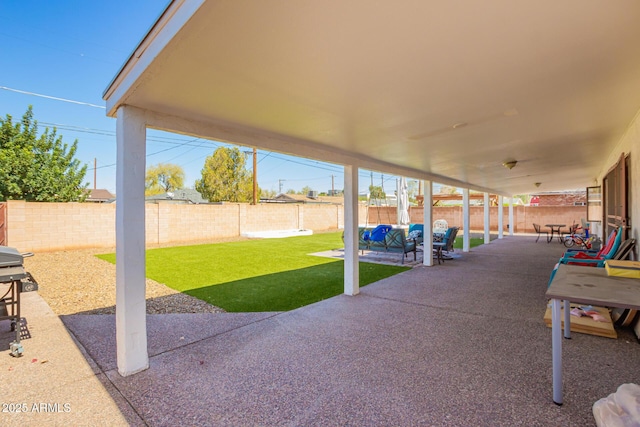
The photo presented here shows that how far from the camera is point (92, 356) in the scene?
122 inches

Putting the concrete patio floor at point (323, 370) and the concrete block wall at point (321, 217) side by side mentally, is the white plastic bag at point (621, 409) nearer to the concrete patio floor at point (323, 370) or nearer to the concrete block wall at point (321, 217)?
the concrete patio floor at point (323, 370)

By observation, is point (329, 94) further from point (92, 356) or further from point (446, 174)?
point (446, 174)

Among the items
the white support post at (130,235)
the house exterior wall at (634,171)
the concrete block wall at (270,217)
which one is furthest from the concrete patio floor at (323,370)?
the concrete block wall at (270,217)

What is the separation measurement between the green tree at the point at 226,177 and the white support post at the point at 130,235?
875 inches

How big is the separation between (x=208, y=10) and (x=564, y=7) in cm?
183

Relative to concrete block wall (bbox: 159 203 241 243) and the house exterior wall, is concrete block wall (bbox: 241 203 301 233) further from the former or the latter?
the house exterior wall

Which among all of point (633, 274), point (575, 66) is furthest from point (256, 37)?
point (633, 274)

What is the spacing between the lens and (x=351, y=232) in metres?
5.52

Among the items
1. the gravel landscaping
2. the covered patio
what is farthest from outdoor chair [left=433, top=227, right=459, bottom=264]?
the gravel landscaping

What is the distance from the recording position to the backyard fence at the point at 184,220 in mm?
10078

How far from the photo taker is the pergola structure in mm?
1648

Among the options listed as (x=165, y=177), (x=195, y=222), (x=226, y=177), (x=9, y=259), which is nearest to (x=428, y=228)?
(x=9, y=259)

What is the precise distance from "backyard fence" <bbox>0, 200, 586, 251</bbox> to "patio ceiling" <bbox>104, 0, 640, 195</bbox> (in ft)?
34.9

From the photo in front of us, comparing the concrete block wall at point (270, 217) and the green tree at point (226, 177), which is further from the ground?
the green tree at point (226, 177)
